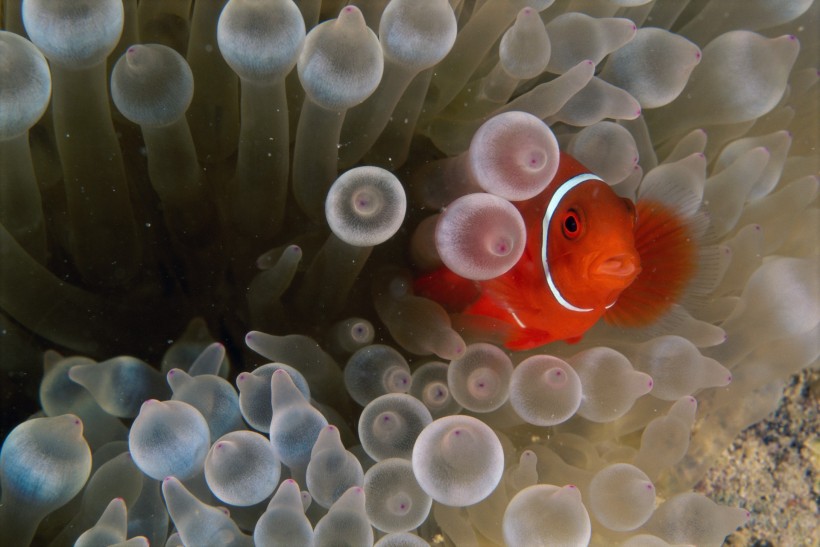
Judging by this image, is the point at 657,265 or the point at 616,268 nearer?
the point at 616,268

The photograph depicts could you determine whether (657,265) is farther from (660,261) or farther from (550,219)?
(550,219)

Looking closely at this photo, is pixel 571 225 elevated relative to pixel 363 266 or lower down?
elevated

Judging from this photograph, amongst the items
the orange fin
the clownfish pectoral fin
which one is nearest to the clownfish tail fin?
the clownfish pectoral fin

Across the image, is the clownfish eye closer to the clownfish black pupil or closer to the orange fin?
the clownfish black pupil

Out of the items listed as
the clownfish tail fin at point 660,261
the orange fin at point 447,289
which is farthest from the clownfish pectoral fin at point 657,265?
the orange fin at point 447,289

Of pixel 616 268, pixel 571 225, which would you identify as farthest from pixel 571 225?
pixel 616 268

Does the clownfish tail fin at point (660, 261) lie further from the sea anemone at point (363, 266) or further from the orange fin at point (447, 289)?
the orange fin at point (447, 289)
